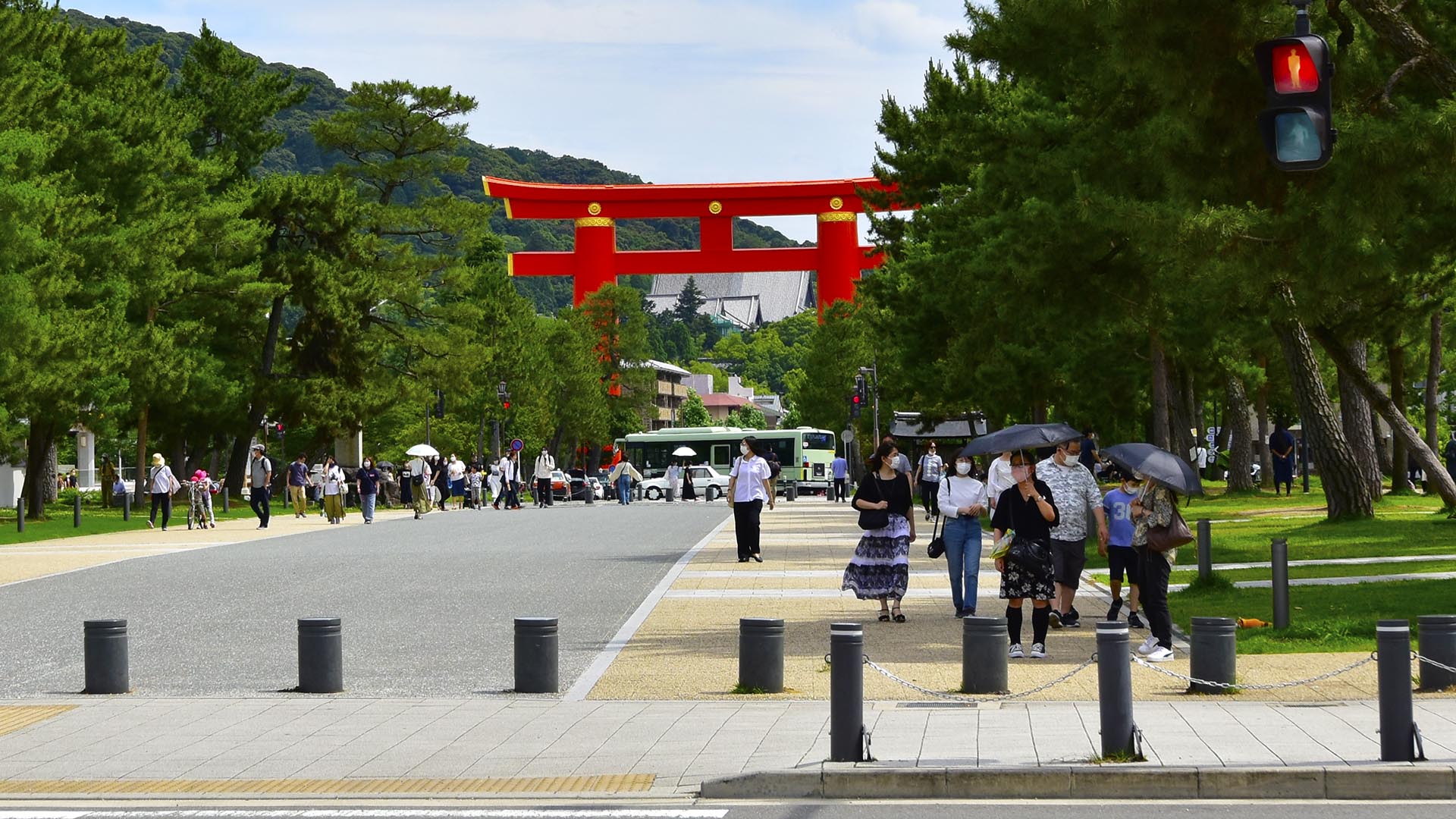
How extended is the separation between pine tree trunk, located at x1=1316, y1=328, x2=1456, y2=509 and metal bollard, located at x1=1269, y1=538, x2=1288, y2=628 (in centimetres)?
728

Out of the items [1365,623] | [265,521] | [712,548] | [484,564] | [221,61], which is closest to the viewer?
[1365,623]

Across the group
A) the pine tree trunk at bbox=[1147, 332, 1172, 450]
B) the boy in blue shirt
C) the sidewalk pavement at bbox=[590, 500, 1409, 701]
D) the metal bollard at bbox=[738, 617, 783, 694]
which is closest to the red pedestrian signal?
the sidewalk pavement at bbox=[590, 500, 1409, 701]

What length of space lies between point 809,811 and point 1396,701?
2.97 meters

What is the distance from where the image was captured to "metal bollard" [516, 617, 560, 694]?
39.3 ft

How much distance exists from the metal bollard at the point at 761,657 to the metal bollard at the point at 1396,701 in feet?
13.9

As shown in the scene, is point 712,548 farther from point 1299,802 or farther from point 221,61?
point 221,61

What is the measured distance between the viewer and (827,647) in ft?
47.2

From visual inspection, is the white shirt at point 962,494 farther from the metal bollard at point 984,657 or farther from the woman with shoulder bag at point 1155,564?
the metal bollard at point 984,657

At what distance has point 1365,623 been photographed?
1516cm

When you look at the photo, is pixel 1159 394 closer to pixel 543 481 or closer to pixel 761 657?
pixel 761 657

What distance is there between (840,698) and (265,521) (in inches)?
1297

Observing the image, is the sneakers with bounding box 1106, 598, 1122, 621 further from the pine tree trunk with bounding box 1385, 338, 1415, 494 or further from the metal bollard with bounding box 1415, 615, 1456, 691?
the pine tree trunk with bounding box 1385, 338, 1415, 494

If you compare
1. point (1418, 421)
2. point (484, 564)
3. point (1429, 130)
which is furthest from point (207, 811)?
point (1418, 421)

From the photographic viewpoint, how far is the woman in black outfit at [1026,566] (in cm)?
1380
